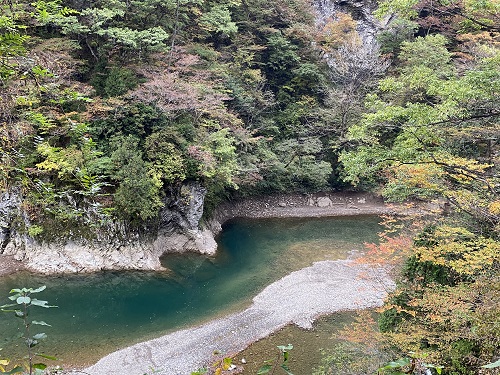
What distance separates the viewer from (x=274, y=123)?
2212 centimetres

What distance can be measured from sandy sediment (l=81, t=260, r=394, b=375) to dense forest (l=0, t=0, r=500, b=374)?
1.64 metres

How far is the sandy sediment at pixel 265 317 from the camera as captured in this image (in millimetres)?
9008

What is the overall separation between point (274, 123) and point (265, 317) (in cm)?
1377

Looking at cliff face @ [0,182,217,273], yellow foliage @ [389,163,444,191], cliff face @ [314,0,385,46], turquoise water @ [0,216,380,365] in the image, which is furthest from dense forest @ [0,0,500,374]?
turquoise water @ [0,216,380,365]

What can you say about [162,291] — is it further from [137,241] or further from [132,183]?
[132,183]

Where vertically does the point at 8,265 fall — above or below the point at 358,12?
below

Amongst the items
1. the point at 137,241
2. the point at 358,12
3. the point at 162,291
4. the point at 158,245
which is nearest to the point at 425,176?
the point at 162,291

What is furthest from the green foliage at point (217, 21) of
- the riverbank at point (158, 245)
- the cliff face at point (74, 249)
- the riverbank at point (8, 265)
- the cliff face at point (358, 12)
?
the riverbank at point (8, 265)

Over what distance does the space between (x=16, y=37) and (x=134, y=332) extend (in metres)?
9.70

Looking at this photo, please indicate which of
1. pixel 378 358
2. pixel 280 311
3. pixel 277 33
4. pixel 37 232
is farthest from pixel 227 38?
pixel 378 358

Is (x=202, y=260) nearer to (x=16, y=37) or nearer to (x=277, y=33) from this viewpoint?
(x=16, y=37)

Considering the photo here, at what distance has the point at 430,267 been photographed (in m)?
7.99

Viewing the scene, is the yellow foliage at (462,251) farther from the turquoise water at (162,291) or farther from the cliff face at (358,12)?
the cliff face at (358,12)

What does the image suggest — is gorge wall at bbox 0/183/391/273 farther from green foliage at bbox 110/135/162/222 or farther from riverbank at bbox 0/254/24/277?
green foliage at bbox 110/135/162/222
